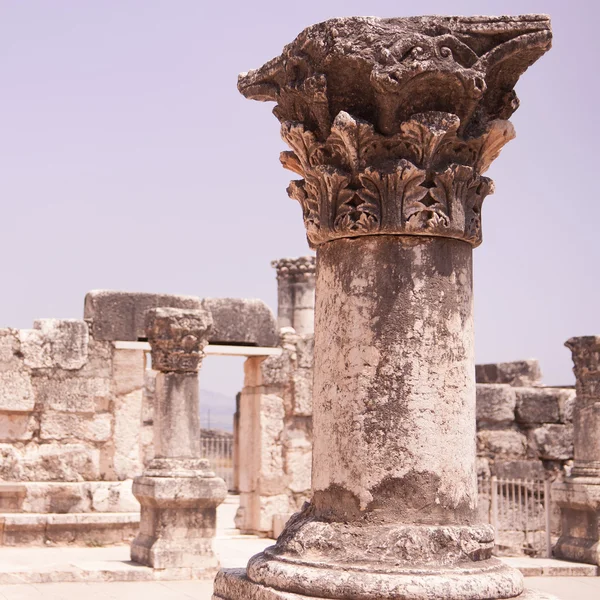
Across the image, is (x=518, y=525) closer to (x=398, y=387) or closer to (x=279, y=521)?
(x=279, y=521)

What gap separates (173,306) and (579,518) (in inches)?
214

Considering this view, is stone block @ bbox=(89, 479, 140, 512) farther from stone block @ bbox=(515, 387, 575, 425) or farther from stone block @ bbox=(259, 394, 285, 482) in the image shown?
stone block @ bbox=(515, 387, 575, 425)

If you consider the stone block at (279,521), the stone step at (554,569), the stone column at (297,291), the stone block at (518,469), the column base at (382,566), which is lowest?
the stone step at (554,569)

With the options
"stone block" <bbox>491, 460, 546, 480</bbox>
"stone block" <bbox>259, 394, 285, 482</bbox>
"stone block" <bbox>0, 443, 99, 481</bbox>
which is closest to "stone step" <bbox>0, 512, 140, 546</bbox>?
"stone block" <bbox>0, 443, 99, 481</bbox>

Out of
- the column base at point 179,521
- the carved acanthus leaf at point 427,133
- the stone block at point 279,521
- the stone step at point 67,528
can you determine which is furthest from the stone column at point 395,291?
the stone block at point 279,521

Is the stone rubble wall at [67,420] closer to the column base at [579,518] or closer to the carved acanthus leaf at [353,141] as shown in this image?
the column base at [579,518]

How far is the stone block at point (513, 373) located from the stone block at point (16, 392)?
817 centimetres

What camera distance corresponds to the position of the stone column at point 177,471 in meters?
10.1

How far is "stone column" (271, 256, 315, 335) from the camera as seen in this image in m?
23.0

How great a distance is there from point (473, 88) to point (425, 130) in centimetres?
26

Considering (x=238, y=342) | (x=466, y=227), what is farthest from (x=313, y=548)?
(x=238, y=342)

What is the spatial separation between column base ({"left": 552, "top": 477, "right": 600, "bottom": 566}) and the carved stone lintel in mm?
4354

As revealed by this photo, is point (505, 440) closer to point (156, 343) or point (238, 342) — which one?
point (238, 342)

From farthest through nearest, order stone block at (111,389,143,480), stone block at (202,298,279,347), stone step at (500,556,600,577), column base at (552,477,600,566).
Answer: stone block at (202,298,279,347), stone block at (111,389,143,480), column base at (552,477,600,566), stone step at (500,556,600,577)
